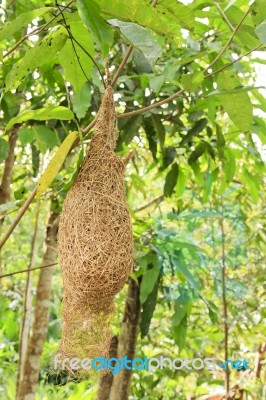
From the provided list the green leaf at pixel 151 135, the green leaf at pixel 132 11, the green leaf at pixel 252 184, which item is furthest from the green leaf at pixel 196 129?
the green leaf at pixel 132 11

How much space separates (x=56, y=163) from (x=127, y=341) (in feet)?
3.17

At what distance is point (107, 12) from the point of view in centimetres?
65

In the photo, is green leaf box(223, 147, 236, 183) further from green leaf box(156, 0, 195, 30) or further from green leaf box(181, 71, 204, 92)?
green leaf box(156, 0, 195, 30)

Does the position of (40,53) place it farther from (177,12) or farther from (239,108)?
(239,108)

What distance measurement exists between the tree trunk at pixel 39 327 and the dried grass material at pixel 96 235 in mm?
790

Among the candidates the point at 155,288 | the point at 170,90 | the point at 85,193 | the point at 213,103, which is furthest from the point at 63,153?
the point at 155,288

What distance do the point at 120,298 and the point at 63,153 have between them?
146 centimetres

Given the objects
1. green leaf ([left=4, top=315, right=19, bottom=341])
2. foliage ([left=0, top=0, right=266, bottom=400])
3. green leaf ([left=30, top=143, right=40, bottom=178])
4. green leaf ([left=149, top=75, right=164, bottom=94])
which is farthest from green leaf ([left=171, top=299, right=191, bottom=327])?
green leaf ([left=4, top=315, right=19, bottom=341])

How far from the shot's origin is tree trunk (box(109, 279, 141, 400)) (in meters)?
1.60

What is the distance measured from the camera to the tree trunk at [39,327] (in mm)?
1646

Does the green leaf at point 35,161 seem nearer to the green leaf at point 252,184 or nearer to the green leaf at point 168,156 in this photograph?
the green leaf at point 168,156

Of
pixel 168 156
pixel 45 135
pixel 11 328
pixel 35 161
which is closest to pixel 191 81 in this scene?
pixel 45 135

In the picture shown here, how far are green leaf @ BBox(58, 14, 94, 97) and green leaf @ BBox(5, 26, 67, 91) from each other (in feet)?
0.06

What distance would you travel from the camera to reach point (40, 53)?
0.77 metres
